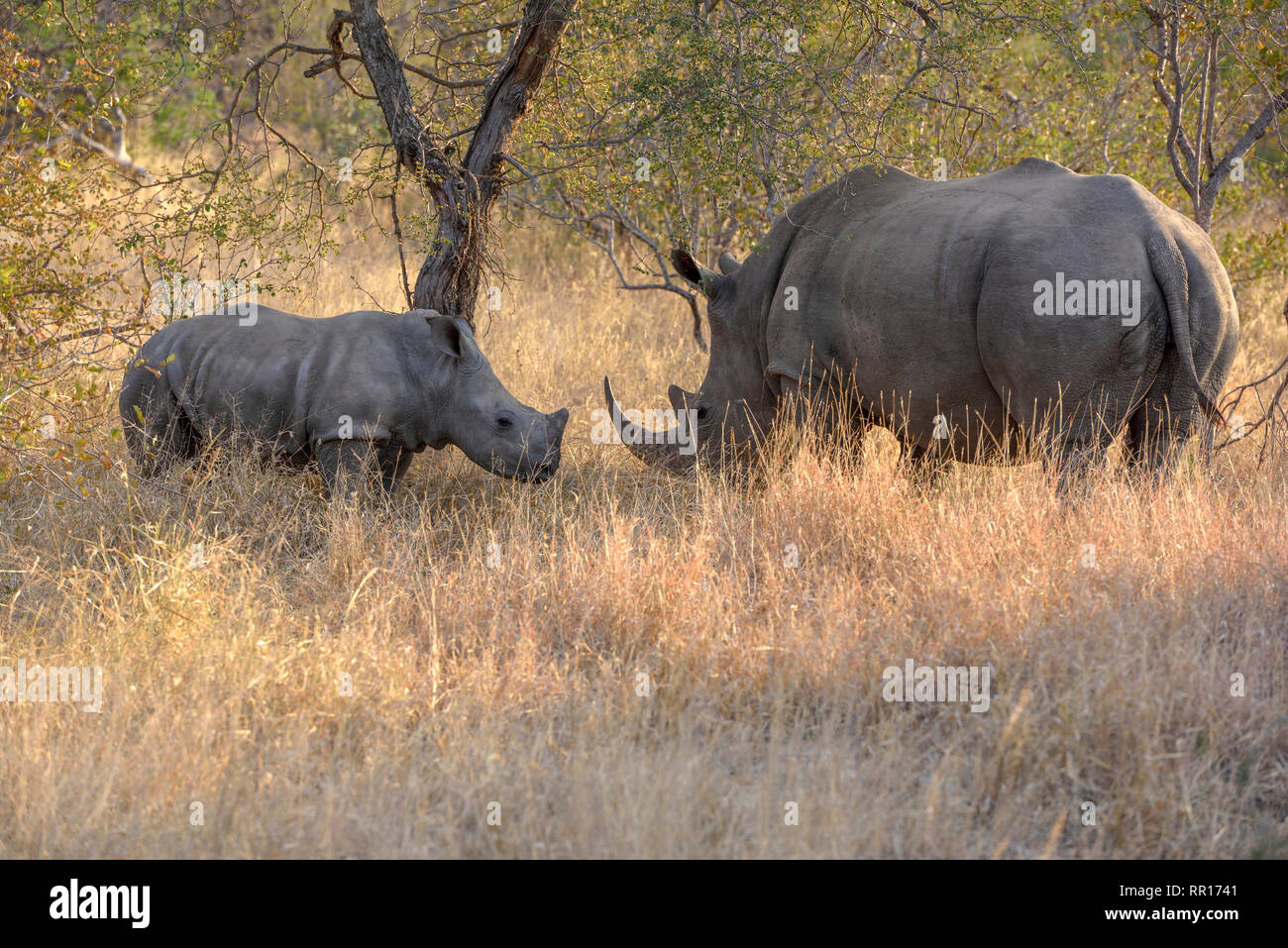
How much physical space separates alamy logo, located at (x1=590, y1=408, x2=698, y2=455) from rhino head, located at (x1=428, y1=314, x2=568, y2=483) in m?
0.96

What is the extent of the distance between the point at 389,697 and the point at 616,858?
4.07ft

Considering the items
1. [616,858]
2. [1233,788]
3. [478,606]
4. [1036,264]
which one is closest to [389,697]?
[478,606]

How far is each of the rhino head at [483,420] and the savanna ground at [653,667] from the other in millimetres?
300

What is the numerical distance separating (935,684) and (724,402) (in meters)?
3.22

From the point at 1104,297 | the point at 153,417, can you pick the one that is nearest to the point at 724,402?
the point at 1104,297

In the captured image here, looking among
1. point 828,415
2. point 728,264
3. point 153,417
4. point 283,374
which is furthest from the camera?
point 728,264

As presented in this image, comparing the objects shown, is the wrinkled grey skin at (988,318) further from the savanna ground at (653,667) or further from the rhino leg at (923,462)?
the savanna ground at (653,667)

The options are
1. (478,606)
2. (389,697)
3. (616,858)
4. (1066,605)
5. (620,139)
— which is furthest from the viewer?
(620,139)

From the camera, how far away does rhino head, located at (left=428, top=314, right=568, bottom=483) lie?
6352 millimetres

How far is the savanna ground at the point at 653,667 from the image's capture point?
3.71 meters

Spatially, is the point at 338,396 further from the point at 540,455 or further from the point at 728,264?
the point at 728,264

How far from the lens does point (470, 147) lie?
770 centimetres
